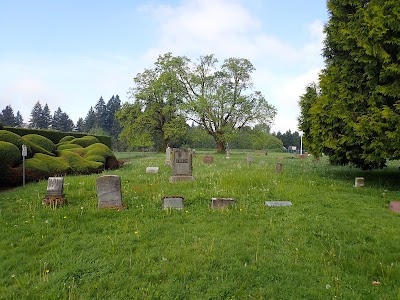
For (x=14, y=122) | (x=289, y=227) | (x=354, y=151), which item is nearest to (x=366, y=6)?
(x=354, y=151)

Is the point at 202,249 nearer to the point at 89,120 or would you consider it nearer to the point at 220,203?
the point at 220,203

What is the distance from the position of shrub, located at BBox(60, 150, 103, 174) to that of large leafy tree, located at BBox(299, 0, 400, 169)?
407 inches

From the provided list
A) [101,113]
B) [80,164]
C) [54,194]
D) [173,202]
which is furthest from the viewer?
[101,113]

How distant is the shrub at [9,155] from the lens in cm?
1120

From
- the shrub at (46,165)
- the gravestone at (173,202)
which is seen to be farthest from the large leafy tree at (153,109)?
the gravestone at (173,202)

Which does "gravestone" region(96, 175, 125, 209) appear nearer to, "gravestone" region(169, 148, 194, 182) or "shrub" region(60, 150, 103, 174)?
"gravestone" region(169, 148, 194, 182)

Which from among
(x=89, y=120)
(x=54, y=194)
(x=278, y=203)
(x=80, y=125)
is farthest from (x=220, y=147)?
(x=80, y=125)

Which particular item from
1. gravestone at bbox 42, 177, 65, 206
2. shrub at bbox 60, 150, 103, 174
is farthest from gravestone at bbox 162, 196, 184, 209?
shrub at bbox 60, 150, 103, 174

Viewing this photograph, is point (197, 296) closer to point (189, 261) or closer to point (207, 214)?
point (189, 261)

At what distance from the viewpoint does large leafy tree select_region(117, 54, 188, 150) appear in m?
36.2

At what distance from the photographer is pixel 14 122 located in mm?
80312

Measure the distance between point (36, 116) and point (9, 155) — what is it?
260 feet

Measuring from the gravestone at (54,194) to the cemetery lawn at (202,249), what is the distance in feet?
0.83

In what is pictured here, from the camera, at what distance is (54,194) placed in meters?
7.66
